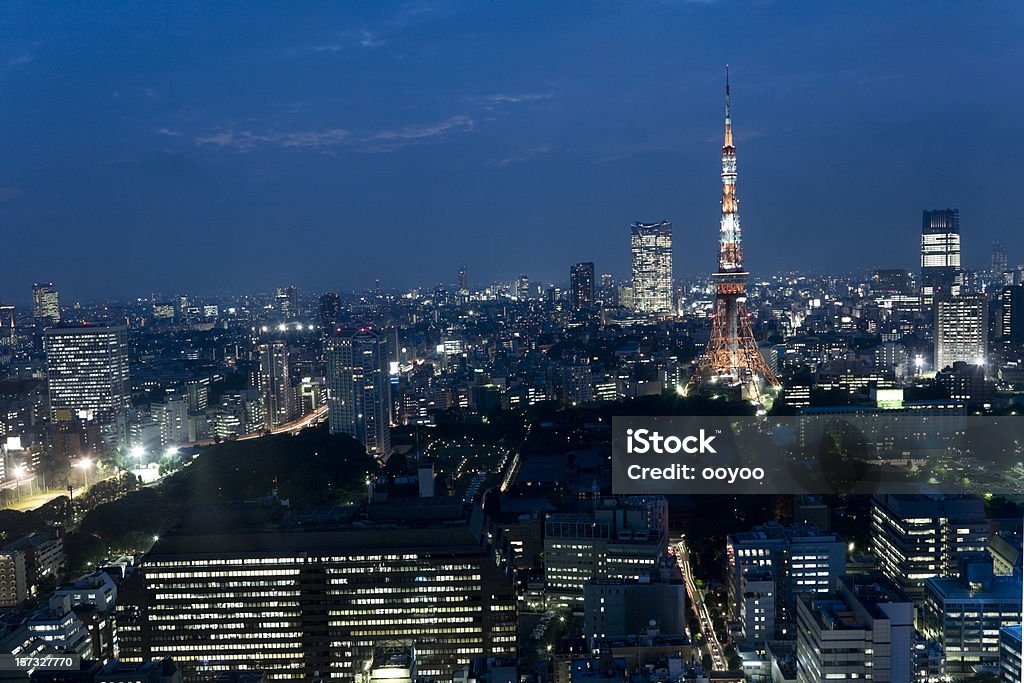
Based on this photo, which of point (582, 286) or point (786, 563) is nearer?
point (786, 563)

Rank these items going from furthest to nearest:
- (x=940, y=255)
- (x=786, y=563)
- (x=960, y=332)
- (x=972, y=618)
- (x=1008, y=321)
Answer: (x=960, y=332), (x=1008, y=321), (x=940, y=255), (x=786, y=563), (x=972, y=618)

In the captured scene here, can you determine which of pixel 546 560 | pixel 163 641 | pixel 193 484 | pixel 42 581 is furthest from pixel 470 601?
pixel 193 484

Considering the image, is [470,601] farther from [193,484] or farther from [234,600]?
[193,484]

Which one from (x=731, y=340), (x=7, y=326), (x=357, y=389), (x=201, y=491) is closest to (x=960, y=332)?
(x=731, y=340)

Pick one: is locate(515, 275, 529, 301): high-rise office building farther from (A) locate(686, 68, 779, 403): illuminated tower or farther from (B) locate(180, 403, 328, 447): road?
(B) locate(180, 403, 328, 447): road

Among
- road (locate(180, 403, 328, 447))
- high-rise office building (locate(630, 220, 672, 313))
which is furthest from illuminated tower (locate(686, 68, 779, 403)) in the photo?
road (locate(180, 403, 328, 447))

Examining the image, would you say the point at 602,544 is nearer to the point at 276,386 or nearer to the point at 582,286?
the point at 582,286

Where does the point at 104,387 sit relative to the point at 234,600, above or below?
above
